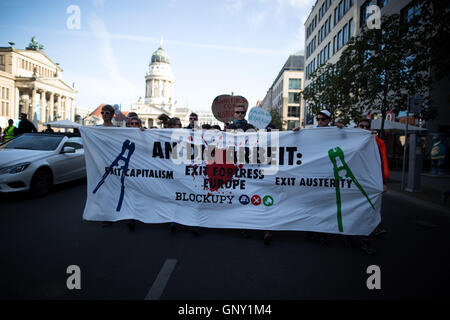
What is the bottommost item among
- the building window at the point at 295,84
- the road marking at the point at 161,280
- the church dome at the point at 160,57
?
the road marking at the point at 161,280

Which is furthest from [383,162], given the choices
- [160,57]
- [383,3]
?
[160,57]

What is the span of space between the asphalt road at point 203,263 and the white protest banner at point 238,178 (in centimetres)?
30

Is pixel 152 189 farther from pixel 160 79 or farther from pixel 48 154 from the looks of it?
pixel 160 79

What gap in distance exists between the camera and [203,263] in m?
3.43

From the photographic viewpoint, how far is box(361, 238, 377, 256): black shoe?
12.8 ft

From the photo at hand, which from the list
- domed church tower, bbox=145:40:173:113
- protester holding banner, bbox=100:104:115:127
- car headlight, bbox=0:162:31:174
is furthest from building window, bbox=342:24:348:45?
domed church tower, bbox=145:40:173:113

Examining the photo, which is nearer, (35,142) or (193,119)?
(35,142)

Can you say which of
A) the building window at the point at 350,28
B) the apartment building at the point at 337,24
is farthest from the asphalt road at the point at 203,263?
the building window at the point at 350,28

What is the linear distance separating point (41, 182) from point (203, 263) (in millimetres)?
5449

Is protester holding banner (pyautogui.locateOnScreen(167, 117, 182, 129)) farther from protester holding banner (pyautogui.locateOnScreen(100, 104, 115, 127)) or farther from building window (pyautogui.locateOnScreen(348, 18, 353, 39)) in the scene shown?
building window (pyautogui.locateOnScreen(348, 18, 353, 39))

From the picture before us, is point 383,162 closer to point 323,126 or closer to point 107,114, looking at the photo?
point 323,126

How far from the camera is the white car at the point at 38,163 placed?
6.29 meters

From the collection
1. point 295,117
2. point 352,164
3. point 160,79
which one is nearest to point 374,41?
point 352,164

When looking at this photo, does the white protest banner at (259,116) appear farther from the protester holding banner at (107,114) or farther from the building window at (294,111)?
the building window at (294,111)
